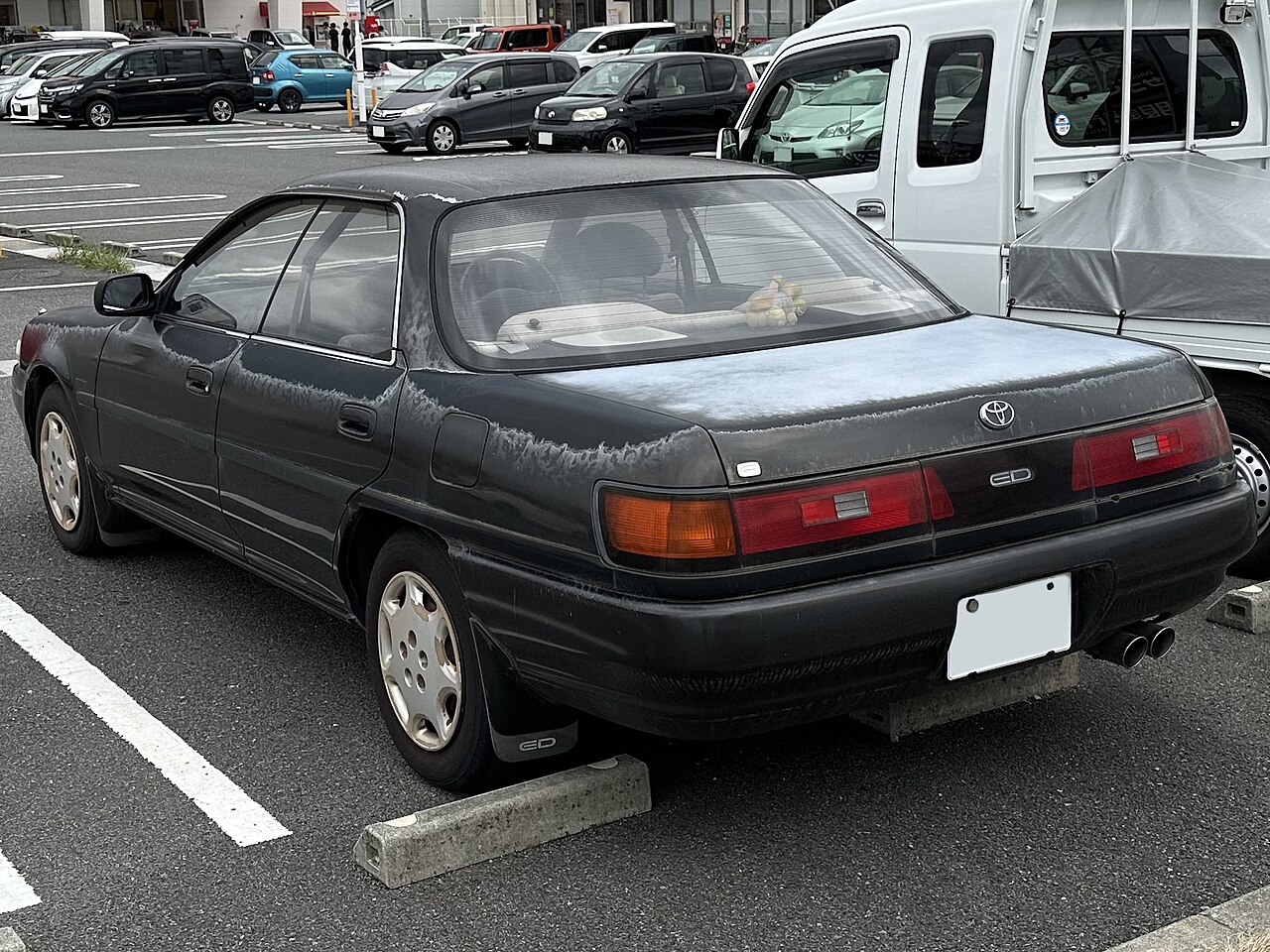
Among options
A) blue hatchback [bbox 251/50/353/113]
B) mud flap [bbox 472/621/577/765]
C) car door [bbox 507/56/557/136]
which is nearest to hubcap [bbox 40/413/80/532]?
mud flap [bbox 472/621/577/765]

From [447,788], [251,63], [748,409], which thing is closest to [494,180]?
[748,409]

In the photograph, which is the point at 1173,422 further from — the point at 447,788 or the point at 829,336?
the point at 447,788

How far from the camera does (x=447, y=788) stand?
3875 mm

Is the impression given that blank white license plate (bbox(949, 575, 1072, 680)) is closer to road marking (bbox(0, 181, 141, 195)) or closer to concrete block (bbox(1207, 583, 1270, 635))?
concrete block (bbox(1207, 583, 1270, 635))

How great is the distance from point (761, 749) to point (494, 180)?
5.51ft

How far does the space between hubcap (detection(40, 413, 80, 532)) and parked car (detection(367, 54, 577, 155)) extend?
872 inches

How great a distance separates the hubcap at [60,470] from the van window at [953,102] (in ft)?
11.8

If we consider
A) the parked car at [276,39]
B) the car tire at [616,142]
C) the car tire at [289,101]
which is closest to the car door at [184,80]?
the car tire at [289,101]

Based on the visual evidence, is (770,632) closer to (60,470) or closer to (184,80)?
(60,470)

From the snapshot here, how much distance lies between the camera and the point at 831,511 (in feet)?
10.7

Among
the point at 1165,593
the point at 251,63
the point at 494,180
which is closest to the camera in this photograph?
the point at 1165,593

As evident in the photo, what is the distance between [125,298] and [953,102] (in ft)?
11.0

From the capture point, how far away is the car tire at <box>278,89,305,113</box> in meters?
41.4

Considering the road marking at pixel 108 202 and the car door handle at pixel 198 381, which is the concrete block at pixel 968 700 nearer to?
the car door handle at pixel 198 381
